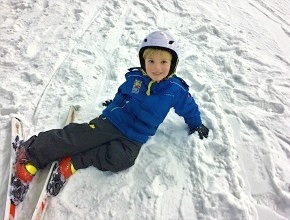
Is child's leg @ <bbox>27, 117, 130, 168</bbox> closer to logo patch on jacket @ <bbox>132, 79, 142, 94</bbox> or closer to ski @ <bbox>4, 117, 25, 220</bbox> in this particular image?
ski @ <bbox>4, 117, 25, 220</bbox>

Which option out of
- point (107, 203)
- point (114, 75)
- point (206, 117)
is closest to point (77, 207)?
point (107, 203)

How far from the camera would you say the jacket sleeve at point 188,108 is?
3002 mm

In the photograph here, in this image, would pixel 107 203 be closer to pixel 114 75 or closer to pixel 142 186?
pixel 142 186

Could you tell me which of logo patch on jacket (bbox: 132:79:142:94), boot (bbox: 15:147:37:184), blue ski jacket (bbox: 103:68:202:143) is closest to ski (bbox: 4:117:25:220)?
boot (bbox: 15:147:37:184)

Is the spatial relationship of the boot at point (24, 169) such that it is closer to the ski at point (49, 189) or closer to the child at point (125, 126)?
the child at point (125, 126)

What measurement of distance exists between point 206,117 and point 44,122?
183cm

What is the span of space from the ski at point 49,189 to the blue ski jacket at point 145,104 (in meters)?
0.72

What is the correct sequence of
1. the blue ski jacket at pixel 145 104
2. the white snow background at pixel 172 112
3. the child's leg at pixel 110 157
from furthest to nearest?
the blue ski jacket at pixel 145 104, the child's leg at pixel 110 157, the white snow background at pixel 172 112

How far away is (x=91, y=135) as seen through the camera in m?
2.89

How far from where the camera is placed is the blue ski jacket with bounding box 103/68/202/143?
2.94 meters

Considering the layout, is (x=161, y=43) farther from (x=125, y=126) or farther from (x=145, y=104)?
(x=125, y=126)

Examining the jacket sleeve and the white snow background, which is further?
the jacket sleeve

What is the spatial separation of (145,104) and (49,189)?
3.84 feet

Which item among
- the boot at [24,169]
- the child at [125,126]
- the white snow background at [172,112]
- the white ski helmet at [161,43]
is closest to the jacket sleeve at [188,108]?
the child at [125,126]
